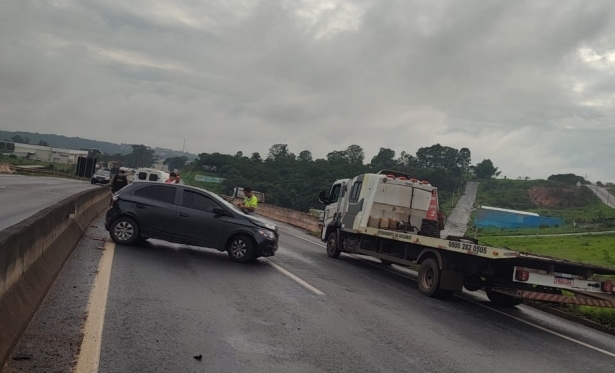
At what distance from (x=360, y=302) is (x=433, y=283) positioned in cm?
250

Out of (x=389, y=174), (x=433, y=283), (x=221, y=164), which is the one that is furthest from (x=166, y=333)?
(x=221, y=164)

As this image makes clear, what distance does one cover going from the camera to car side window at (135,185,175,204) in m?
13.3

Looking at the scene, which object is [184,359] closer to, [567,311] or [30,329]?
[30,329]

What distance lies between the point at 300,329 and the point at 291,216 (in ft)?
90.6

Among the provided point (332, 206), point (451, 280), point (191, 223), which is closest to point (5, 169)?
point (332, 206)

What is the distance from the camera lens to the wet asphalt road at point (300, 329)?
5.86 metres

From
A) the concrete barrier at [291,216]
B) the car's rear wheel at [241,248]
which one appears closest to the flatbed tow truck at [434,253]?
the car's rear wheel at [241,248]

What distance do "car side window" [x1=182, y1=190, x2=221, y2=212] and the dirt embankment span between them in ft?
178

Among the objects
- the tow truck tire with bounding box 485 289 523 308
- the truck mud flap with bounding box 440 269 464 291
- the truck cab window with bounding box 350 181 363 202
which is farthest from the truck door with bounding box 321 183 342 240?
the truck mud flap with bounding box 440 269 464 291

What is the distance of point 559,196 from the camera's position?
203 ft

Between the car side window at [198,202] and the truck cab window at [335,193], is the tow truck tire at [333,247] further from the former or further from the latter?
the car side window at [198,202]

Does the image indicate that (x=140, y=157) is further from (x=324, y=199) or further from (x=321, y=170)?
(x=324, y=199)

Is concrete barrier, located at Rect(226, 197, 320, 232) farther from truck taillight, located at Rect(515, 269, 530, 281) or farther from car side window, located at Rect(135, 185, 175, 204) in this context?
truck taillight, located at Rect(515, 269, 530, 281)

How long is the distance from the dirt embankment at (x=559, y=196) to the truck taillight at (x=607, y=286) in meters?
53.1
